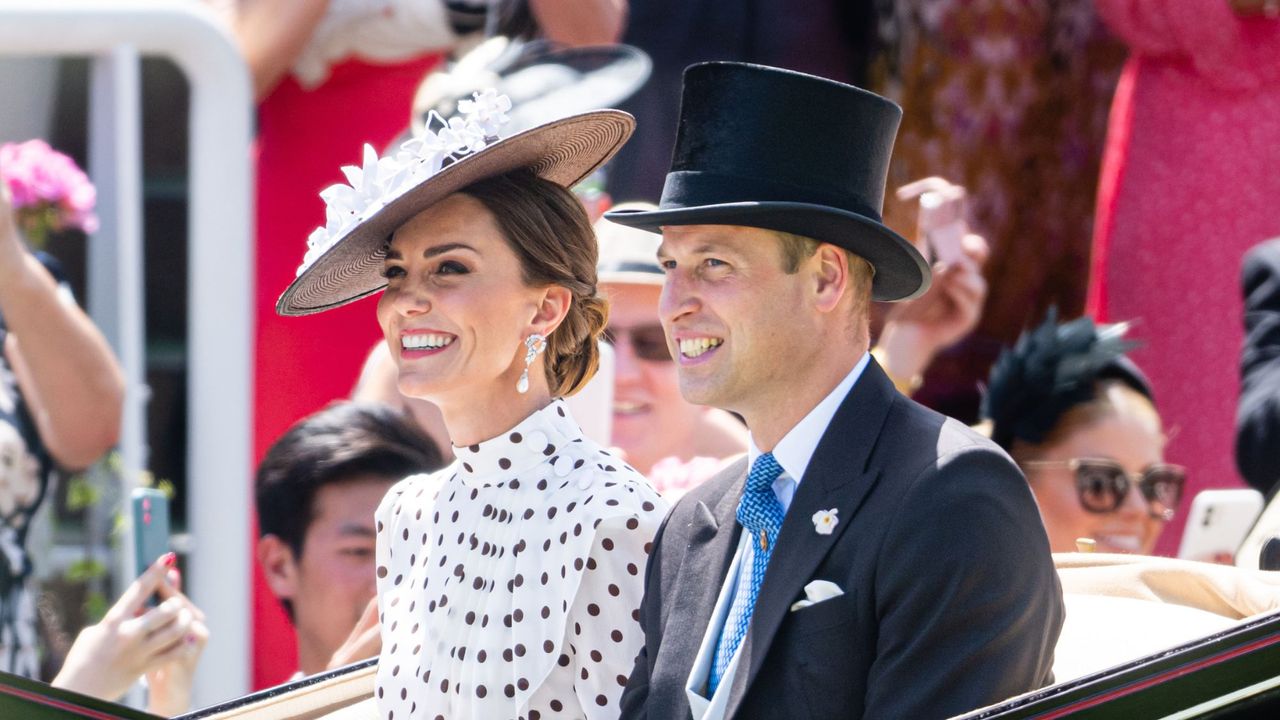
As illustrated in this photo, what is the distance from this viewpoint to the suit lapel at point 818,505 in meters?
2.15

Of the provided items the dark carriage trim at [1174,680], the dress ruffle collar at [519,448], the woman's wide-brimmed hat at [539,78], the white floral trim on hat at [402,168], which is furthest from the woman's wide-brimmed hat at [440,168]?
the woman's wide-brimmed hat at [539,78]

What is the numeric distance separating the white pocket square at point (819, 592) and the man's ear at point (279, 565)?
79.3 inches

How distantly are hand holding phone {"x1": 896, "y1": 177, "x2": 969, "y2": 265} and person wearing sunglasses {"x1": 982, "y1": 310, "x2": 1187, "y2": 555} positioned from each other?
0.27m

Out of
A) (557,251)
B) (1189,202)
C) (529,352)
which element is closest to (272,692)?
(529,352)

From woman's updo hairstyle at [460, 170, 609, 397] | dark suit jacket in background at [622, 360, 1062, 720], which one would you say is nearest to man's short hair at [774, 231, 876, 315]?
dark suit jacket in background at [622, 360, 1062, 720]

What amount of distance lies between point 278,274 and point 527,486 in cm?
211

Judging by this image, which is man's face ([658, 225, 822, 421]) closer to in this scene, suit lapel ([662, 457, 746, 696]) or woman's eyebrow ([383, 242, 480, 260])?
suit lapel ([662, 457, 746, 696])

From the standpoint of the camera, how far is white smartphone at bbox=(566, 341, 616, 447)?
Result: 12.5 feet

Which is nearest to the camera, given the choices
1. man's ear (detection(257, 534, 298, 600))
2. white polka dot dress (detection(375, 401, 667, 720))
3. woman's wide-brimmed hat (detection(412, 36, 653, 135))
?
white polka dot dress (detection(375, 401, 667, 720))

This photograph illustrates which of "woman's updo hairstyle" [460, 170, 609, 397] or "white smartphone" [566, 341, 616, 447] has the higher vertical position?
"woman's updo hairstyle" [460, 170, 609, 397]

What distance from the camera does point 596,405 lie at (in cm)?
384

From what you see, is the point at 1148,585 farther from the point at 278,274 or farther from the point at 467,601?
the point at 278,274

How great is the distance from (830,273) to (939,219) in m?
2.00

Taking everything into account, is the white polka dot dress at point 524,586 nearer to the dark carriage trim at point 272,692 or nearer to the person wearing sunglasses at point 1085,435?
the dark carriage trim at point 272,692
